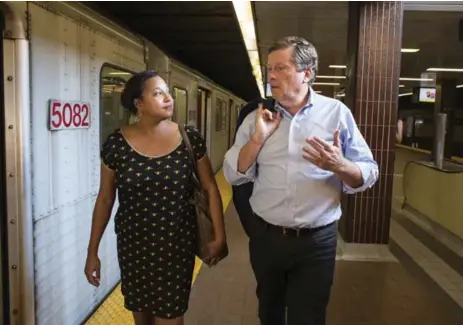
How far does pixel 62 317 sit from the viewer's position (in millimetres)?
2809

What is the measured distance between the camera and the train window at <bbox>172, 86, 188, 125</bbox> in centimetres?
642

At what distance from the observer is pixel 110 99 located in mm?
3621

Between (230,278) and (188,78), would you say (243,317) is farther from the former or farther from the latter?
(188,78)

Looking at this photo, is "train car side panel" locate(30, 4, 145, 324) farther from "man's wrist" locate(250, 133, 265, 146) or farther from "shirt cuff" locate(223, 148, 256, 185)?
"man's wrist" locate(250, 133, 265, 146)

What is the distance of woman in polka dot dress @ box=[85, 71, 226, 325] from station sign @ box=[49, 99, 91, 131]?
0.50 metres

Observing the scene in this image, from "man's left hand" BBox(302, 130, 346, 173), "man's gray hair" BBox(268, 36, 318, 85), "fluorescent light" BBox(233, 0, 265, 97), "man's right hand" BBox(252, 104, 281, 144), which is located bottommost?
"man's left hand" BBox(302, 130, 346, 173)

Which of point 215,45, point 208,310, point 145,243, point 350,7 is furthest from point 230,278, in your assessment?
point 215,45

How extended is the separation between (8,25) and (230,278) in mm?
2840

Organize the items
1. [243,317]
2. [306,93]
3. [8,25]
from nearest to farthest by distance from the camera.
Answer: [306,93], [8,25], [243,317]

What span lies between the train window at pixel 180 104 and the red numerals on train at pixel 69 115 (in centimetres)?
327

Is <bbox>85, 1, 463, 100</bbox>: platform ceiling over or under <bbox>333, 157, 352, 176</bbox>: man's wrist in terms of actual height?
over

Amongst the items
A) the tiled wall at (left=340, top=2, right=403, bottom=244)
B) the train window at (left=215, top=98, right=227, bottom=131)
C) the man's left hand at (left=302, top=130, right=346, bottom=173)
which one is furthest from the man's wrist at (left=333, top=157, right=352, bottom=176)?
the train window at (left=215, top=98, right=227, bottom=131)

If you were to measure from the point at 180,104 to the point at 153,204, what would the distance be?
16.1ft

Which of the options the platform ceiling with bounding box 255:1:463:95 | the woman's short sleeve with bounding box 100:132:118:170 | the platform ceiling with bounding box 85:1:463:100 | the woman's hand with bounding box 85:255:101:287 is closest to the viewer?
the woman's short sleeve with bounding box 100:132:118:170
